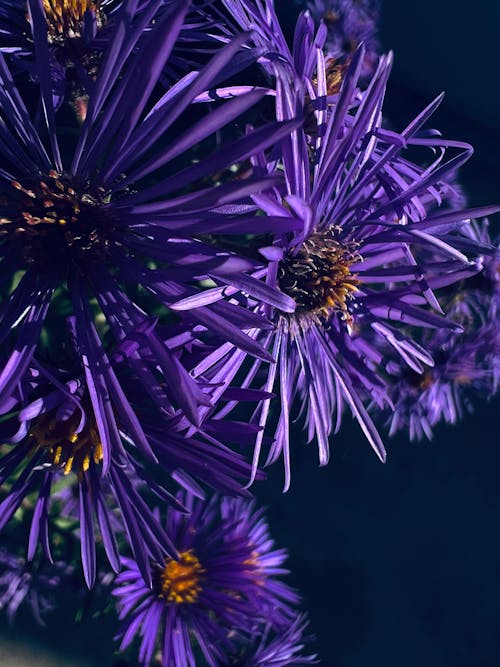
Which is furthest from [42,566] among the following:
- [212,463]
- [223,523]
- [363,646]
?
[363,646]

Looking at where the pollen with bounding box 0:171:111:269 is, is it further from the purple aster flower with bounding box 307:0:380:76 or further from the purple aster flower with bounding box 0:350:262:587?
the purple aster flower with bounding box 307:0:380:76

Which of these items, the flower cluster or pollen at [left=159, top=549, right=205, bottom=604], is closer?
the flower cluster

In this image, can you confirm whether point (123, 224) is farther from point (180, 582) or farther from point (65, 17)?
point (180, 582)

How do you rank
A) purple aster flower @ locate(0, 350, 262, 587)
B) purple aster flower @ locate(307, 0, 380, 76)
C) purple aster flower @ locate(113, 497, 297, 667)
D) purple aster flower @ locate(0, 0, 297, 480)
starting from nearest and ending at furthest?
1. purple aster flower @ locate(0, 0, 297, 480)
2. purple aster flower @ locate(0, 350, 262, 587)
3. purple aster flower @ locate(113, 497, 297, 667)
4. purple aster flower @ locate(307, 0, 380, 76)

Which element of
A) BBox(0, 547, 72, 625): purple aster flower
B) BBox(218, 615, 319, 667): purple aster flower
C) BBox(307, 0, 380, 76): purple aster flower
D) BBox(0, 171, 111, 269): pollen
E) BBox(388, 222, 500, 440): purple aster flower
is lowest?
BBox(0, 547, 72, 625): purple aster flower

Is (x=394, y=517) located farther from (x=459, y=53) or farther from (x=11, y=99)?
(x=11, y=99)

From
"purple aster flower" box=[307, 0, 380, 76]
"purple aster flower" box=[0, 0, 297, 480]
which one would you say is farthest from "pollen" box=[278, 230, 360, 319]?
"purple aster flower" box=[307, 0, 380, 76]

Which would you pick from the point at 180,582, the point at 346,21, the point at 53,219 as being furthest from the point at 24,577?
the point at 346,21
